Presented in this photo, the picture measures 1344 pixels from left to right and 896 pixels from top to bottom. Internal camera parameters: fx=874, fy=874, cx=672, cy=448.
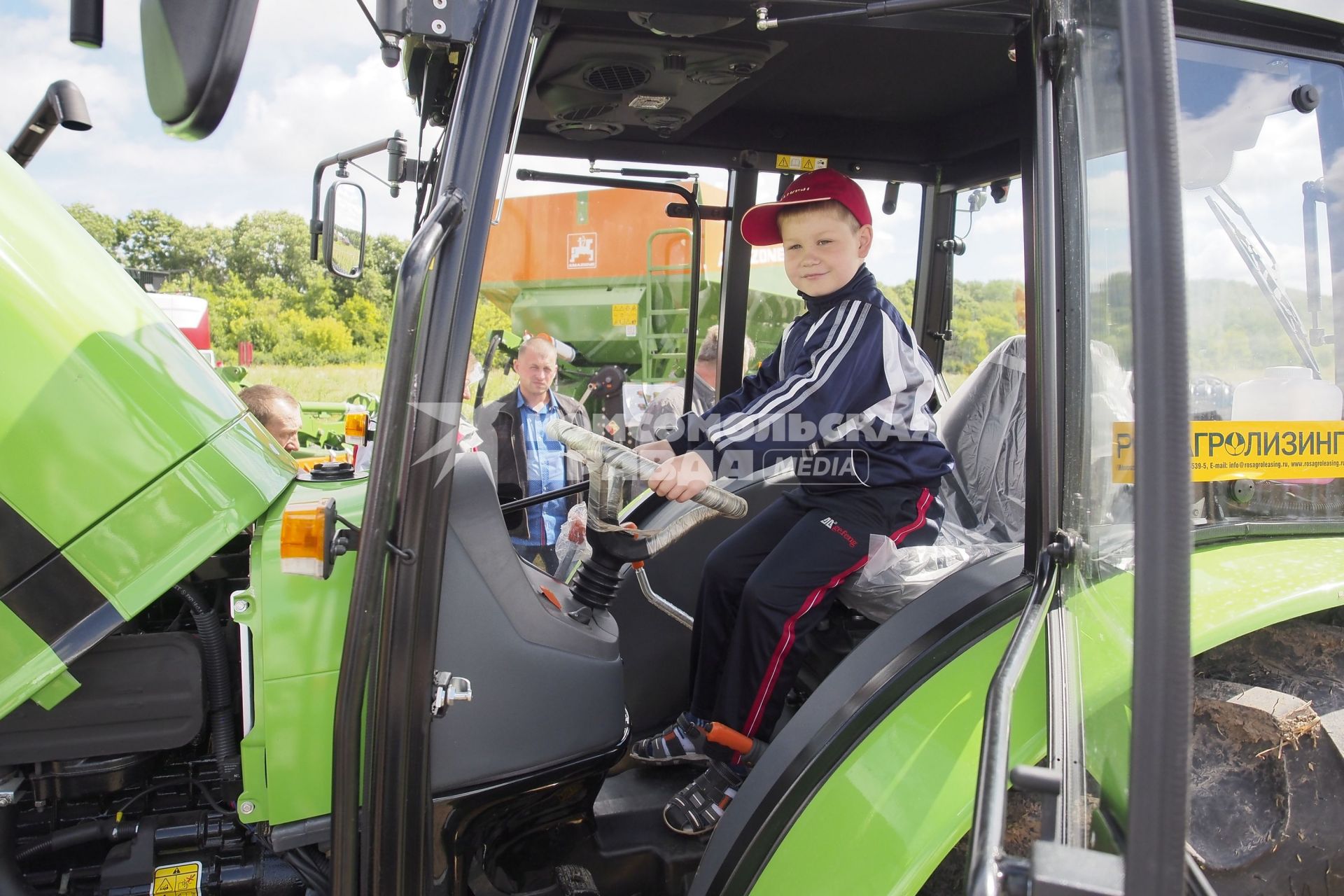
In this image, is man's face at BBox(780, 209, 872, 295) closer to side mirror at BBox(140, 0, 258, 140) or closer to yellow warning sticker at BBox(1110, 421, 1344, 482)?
yellow warning sticker at BBox(1110, 421, 1344, 482)

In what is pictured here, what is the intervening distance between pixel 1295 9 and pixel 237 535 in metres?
1.87

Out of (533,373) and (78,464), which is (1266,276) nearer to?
(78,464)

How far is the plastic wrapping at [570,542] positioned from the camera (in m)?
2.20

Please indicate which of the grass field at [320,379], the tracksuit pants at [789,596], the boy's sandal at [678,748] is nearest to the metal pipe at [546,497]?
the tracksuit pants at [789,596]

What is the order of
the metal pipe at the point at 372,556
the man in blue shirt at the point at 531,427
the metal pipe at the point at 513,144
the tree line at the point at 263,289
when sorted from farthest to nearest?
1. the tree line at the point at 263,289
2. the man in blue shirt at the point at 531,427
3. the metal pipe at the point at 513,144
4. the metal pipe at the point at 372,556

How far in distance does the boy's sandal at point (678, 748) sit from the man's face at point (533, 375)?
217 centimetres

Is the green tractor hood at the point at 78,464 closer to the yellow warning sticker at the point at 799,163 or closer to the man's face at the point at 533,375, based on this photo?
the yellow warning sticker at the point at 799,163

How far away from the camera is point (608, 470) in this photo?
4.85 ft

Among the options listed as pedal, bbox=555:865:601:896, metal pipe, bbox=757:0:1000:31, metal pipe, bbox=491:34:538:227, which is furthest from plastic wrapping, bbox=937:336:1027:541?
metal pipe, bbox=491:34:538:227

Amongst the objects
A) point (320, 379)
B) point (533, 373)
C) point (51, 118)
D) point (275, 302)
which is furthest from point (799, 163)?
point (275, 302)

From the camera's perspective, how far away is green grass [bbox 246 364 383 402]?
14.2 metres

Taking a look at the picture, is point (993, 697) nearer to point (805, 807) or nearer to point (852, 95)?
point (805, 807)

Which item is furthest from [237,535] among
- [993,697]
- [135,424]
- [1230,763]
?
[1230,763]

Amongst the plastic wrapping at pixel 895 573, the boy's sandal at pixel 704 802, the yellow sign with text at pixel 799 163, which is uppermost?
the yellow sign with text at pixel 799 163
